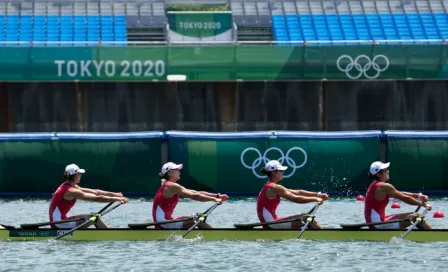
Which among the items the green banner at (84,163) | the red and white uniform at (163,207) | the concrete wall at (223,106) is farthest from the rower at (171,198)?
the concrete wall at (223,106)

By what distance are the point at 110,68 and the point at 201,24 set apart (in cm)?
1766

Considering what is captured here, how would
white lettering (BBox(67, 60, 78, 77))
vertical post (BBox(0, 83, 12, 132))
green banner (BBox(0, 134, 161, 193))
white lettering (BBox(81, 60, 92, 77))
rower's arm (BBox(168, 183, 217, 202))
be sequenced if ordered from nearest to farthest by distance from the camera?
rower's arm (BBox(168, 183, 217, 202))
green banner (BBox(0, 134, 161, 193))
vertical post (BBox(0, 83, 12, 132))
white lettering (BBox(67, 60, 78, 77))
white lettering (BBox(81, 60, 92, 77))

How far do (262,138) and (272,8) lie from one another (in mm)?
24828

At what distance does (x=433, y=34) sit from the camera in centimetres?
5162

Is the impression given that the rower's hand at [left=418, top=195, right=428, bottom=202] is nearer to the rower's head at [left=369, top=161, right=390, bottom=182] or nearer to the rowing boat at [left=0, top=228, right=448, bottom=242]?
the rowing boat at [left=0, top=228, right=448, bottom=242]

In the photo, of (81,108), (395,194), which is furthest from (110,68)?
(395,194)

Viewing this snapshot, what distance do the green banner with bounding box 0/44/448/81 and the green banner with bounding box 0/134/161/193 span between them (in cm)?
479

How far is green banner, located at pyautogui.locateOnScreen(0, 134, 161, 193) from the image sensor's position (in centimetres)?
2928

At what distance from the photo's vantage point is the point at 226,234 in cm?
2036

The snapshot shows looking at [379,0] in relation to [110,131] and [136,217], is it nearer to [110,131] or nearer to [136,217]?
[110,131]

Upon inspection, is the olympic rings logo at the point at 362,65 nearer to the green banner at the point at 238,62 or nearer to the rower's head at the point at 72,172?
the green banner at the point at 238,62

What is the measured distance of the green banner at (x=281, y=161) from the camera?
95.1ft

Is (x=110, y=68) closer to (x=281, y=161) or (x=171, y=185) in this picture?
(x=281, y=161)

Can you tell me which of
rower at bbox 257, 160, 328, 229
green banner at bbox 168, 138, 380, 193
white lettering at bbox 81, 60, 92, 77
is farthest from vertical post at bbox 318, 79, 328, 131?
rower at bbox 257, 160, 328, 229
